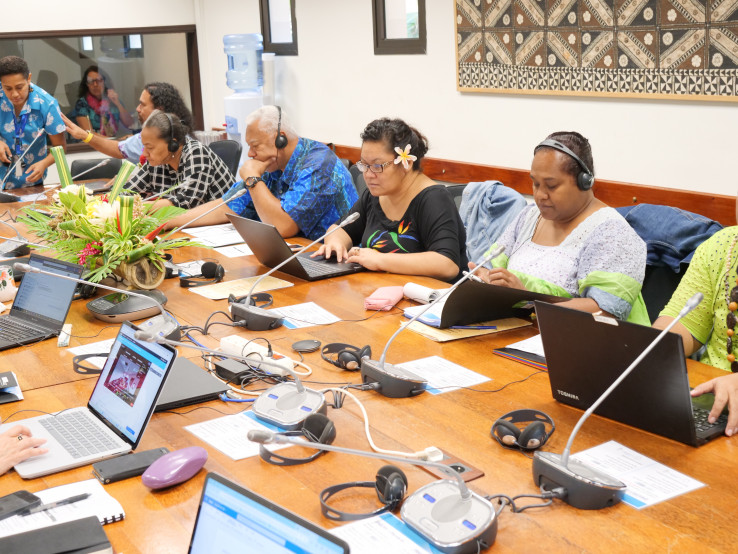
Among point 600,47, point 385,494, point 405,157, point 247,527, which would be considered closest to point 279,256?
point 405,157

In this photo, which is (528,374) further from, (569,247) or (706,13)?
(706,13)

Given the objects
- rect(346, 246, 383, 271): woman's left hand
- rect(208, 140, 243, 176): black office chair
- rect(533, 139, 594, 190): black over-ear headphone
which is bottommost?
rect(346, 246, 383, 271): woman's left hand

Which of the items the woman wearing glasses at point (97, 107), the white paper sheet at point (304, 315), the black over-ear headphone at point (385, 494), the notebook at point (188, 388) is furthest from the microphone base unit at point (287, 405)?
the woman wearing glasses at point (97, 107)

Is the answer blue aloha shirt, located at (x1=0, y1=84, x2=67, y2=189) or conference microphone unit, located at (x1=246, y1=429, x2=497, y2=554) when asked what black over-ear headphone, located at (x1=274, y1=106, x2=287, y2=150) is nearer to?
conference microphone unit, located at (x1=246, y1=429, x2=497, y2=554)

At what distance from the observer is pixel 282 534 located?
92 centimetres

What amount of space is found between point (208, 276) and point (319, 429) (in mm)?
1408

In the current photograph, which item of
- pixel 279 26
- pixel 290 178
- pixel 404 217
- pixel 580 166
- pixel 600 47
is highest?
pixel 279 26

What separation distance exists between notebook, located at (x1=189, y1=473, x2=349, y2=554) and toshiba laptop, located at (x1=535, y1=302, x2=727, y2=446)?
2.79 ft

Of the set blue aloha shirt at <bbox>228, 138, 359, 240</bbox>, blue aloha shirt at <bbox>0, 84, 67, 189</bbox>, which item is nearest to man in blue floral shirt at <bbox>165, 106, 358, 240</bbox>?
blue aloha shirt at <bbox>228, 138, 359, 240</bbox>

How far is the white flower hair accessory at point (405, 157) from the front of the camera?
3.00 meters

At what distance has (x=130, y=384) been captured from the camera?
5.55 ft

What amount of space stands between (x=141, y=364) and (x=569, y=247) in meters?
Answer: 1.37

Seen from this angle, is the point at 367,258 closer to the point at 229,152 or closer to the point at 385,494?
the point at 385,494

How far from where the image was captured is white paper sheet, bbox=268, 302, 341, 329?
2.40 m
